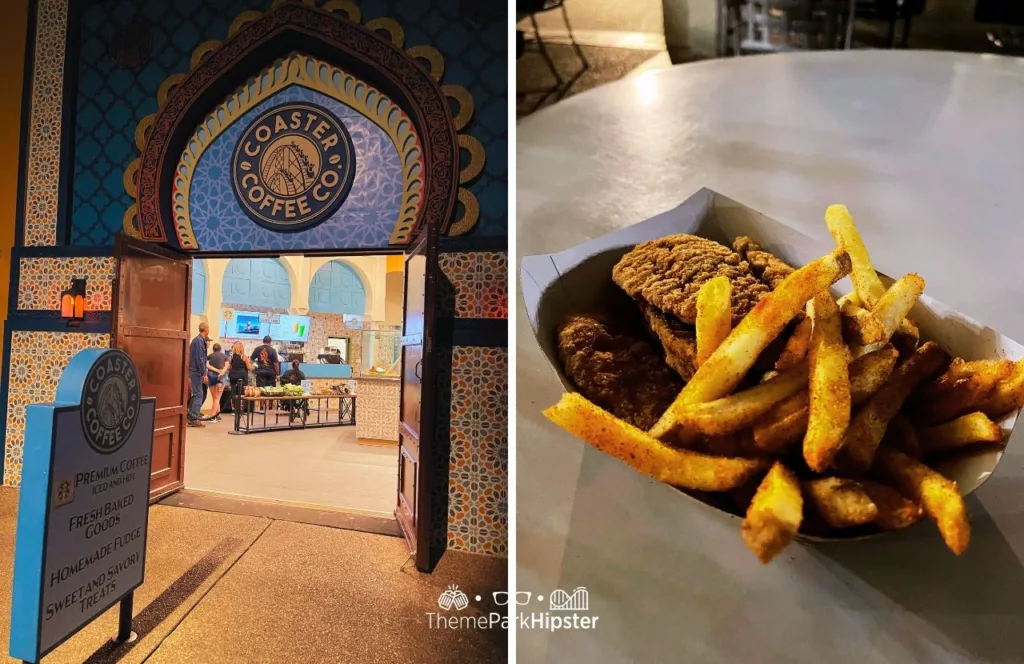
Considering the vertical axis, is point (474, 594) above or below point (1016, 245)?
below

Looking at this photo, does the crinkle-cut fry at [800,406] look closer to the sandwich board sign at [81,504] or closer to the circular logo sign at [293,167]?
the sandwich board sign at [81,504]

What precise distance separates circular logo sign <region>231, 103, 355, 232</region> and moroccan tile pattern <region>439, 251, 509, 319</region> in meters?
0.88

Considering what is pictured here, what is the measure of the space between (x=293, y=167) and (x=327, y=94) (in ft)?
1.64

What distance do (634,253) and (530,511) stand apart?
0.70 metres

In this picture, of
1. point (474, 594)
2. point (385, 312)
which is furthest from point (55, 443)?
point (385, 312)

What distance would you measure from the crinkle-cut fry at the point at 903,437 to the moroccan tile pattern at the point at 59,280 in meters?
4.25

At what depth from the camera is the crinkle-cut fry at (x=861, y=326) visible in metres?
1.08

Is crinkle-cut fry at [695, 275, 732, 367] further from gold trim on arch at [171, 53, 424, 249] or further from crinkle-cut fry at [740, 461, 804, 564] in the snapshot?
gold trim on arch at [171, 53, 424, 249]

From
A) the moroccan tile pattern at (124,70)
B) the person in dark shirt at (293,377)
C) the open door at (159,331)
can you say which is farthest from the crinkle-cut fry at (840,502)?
the person in dark shirt at (293,377)

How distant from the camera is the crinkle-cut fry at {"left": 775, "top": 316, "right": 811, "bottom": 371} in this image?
1074 millimetres

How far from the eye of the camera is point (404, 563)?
2922 millimetres

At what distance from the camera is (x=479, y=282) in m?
3.17

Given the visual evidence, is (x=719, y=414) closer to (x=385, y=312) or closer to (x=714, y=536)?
(x=714, y=536)

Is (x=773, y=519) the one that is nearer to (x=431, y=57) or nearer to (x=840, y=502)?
(x=840, y=502)
